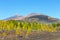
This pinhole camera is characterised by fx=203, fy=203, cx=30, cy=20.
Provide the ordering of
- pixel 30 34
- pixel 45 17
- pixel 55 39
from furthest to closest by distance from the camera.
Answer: pixel 45 17 < pixel 30 34 < pixel 55 39

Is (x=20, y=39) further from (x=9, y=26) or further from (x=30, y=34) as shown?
(x=9, y=26)

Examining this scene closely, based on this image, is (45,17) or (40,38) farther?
(45,17)

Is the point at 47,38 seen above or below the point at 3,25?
below

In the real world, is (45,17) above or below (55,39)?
above

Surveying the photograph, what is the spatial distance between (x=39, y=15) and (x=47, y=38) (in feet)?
69.6

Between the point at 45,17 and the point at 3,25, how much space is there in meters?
17.5

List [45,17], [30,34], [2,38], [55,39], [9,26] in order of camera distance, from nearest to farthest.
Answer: [55,39], [2,38], [30,34], [9,26], [45,17]

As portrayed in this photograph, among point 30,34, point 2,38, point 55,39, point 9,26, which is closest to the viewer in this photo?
point 55,39

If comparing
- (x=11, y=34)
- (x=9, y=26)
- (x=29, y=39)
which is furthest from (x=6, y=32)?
(x=29, y=39)

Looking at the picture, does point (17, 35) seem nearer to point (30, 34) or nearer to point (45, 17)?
point (30, 34)

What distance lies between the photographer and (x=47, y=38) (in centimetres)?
946

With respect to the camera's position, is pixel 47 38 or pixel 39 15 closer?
pixel 47 38

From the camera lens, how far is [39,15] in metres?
30.6

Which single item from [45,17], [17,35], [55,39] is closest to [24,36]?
[17,35]
